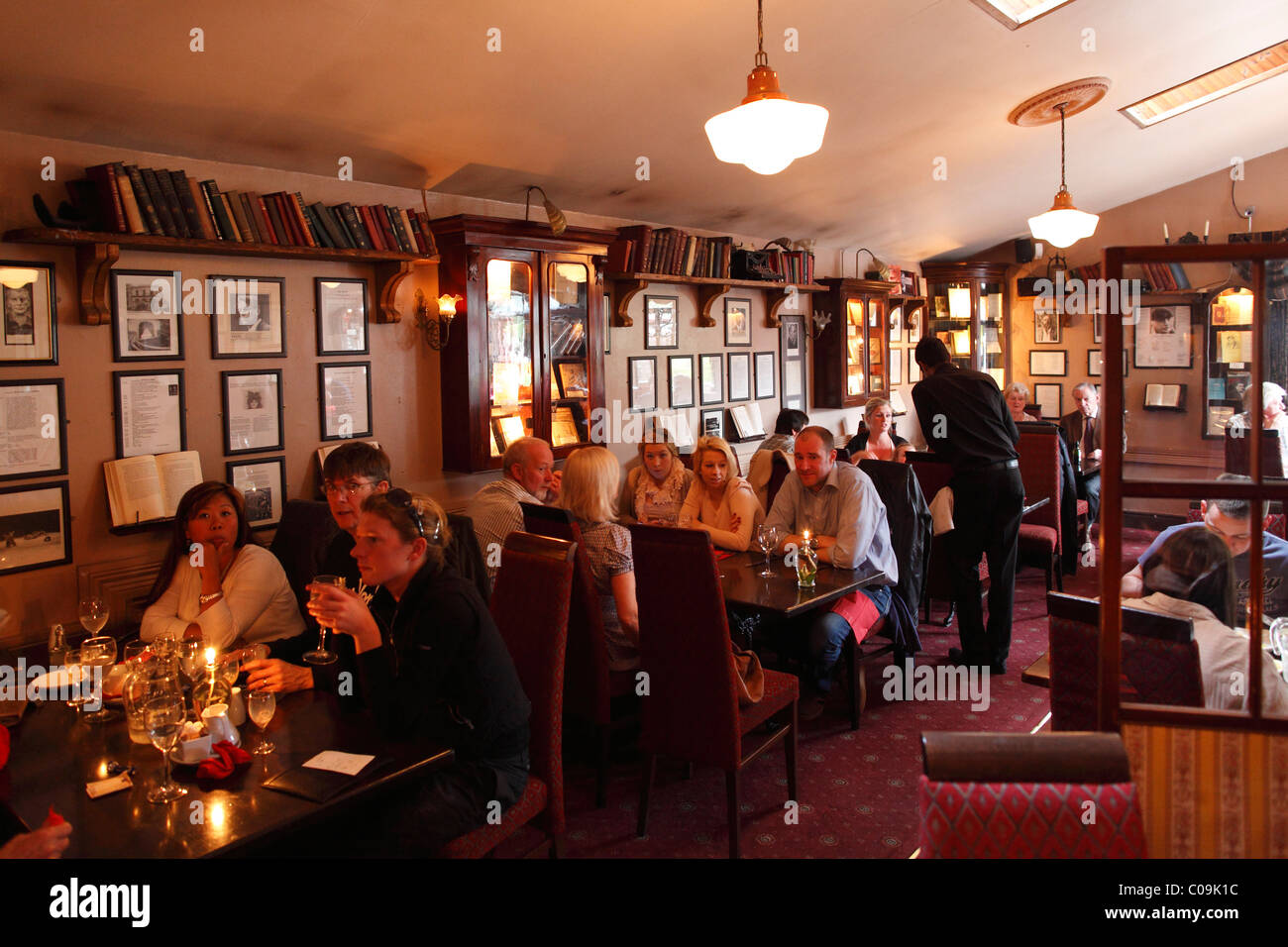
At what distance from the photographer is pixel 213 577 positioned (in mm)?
3287

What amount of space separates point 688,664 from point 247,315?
2453 millimetres

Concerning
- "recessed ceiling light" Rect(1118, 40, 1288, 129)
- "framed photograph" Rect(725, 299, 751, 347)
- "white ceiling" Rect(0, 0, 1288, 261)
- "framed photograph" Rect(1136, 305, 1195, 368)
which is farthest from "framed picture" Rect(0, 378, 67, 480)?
"framed photograph" Rect(1136, 305, 1195, 368)

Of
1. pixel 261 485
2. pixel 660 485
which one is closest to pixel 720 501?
pixel 660 485

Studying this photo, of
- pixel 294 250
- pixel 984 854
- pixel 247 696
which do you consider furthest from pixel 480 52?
pixel 984 854

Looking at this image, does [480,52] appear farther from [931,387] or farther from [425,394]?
[931,387]

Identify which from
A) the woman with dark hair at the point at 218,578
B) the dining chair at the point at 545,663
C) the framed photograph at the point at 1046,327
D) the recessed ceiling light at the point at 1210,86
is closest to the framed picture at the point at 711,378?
the recessed ceiling light at the point at 1210,86

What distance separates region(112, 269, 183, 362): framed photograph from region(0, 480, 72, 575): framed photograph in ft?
1.90

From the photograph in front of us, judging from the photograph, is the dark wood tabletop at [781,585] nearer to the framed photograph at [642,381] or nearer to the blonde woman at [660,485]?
the blonde woman at [660,485]

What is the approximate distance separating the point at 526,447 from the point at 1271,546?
2835 mm

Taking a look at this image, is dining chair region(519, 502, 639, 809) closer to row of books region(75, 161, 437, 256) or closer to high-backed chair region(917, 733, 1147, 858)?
row of books region(75, 161, 437, 256)

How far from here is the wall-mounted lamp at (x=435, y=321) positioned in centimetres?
463

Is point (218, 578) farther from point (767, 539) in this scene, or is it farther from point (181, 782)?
point (767, 539)

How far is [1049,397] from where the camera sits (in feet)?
32.5

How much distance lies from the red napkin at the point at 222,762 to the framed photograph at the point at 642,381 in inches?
163
